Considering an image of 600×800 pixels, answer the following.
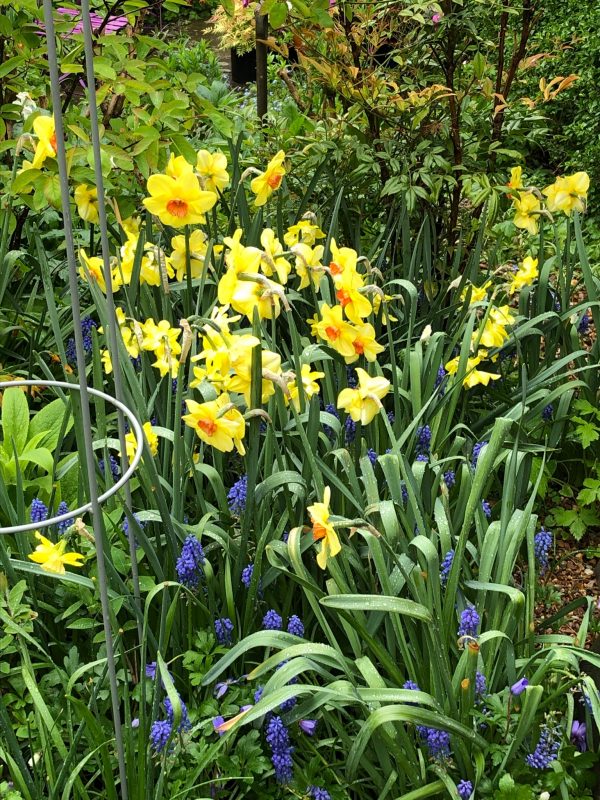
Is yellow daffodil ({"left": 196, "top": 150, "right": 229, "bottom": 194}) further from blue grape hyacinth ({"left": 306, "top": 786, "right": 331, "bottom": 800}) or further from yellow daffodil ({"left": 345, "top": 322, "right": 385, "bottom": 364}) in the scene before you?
blue grape hyacinth ({"left": 306, "top": 786, "right": 331, "bottom": 800})

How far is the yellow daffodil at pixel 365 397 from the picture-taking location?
1.69m

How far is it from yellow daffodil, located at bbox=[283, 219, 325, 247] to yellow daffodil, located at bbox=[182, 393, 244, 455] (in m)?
0.90

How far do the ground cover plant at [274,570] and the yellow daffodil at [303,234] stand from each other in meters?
0.02

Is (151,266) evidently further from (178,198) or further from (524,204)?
(524,204)

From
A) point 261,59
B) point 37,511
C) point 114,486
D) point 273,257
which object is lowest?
point 37,511

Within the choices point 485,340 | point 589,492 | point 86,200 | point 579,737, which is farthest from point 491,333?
point 86,200

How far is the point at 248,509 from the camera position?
5.62ft

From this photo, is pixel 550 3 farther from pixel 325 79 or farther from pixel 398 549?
pixel 398 549

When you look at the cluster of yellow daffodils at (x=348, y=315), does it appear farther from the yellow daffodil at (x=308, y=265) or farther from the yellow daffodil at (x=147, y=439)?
the yellow daffodil at (x=147, y=439)

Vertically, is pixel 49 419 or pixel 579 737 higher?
pixel 49 419

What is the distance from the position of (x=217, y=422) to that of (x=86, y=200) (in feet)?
3.11

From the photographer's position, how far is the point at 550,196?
257 cm

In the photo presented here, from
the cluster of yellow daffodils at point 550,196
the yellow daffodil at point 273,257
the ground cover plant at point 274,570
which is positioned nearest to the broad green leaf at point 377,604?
the ground cover plant at point 274,570

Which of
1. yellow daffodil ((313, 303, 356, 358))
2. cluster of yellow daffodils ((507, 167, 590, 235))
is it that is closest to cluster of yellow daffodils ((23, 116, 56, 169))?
yellow daffodil ((313, 303, 356, 358))
